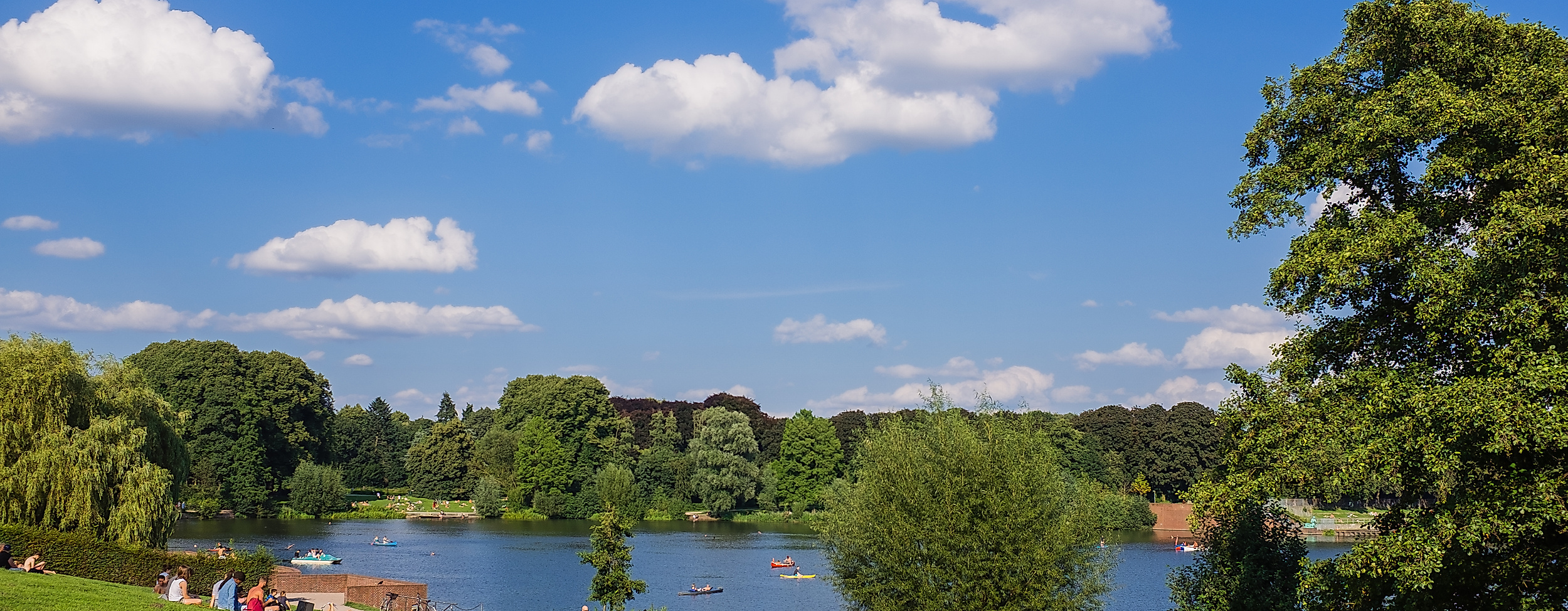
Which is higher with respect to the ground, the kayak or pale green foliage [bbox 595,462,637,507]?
pale green foliage [bbox 595,462,637,507]

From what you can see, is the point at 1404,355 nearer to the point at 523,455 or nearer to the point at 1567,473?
the point at 1567,473

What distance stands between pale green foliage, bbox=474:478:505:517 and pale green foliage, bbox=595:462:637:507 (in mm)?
10357

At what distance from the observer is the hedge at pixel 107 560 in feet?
87.7

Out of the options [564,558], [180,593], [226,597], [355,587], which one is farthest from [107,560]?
[564,558]

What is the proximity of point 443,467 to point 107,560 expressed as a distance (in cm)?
7476

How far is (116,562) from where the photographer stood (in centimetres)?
2845

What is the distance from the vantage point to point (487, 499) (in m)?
93.3

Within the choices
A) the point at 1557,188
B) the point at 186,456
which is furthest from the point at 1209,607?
the point at 186,456

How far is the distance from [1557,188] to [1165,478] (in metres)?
88.5

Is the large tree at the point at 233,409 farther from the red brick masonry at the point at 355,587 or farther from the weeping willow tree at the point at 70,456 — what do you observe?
the red brick masonry at the point at 355,587

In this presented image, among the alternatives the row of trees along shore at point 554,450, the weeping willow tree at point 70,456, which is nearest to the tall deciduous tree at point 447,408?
the row of trees along shore at point 554,450

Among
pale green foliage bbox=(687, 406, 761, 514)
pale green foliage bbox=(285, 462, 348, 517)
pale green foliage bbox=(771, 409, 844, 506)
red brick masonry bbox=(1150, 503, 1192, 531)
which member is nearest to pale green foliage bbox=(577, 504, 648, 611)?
pale green foliage bbox=(285, 462, 348, 517)

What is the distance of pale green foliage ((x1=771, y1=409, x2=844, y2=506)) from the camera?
331 ft

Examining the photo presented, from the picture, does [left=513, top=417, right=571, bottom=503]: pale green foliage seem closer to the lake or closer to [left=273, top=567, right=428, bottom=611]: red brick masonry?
the lake
